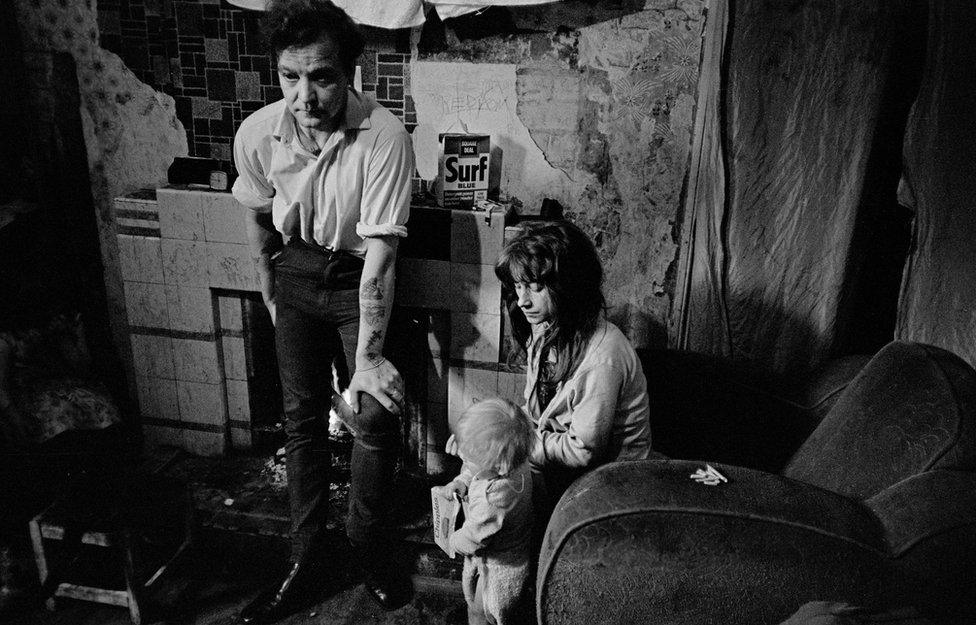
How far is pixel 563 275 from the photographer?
2.04 meters

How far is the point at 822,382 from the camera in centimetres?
227

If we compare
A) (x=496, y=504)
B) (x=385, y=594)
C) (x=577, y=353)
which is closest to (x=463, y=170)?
(x=577, y=353)

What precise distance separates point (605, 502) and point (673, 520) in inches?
6.1

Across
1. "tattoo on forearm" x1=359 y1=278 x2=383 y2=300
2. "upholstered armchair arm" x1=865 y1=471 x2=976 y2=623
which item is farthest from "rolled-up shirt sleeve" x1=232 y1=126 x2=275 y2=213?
"upholstered armchair arm" x1=865 y1=471 x2=976 y2=623

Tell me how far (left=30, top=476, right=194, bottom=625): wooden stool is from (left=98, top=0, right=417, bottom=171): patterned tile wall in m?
1.63

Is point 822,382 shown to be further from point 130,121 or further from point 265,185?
point 130,121

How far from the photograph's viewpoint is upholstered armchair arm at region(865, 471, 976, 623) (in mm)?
1408

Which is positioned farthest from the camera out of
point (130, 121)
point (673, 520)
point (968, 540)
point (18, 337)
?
point (130, 121)

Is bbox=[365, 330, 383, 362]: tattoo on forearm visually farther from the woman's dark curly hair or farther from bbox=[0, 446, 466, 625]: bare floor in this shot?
bbox=[0, 446, 466, 625]: bare floor

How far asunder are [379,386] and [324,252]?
548mm

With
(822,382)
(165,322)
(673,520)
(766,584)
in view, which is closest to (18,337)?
(165,322)

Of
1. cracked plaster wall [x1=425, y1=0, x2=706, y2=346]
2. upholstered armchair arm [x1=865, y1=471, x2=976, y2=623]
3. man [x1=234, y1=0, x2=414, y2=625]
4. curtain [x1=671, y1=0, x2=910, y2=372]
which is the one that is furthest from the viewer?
cracked plaster wall [x1=425, y1=0, x2=706, y2=346]

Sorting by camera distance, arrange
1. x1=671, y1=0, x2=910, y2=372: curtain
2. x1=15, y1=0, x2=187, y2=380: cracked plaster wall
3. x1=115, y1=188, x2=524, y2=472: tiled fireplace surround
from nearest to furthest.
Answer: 1. x1=671, y1=0, x2=910, y2=372: curtain
2. x1=115, y1=188, x2=524, y2=472: tiled fireplace surround
3. x1=15, y1=0, x2=187, y2=380: cracked plaster wall

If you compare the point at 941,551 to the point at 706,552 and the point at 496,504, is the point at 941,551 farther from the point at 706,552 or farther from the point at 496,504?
the point at 496,504
